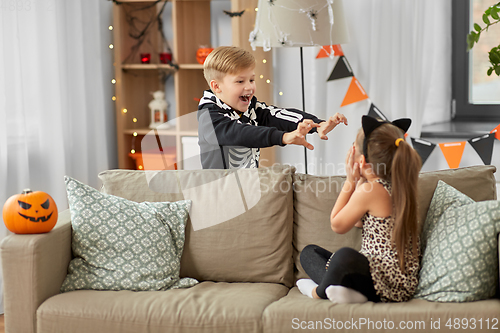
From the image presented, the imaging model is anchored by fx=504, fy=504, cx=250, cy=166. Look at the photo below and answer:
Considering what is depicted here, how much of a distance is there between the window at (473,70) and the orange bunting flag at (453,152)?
0.43 metres

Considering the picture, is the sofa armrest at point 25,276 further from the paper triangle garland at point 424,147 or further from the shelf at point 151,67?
the paper triangle garland at point 424,147

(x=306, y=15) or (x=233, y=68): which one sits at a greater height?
(x=306, y=15)

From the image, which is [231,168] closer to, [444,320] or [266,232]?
[266,232]

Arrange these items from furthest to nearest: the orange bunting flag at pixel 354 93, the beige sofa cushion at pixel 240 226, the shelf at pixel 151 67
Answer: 1. the shelf at pixel 151 67
2. the orange bunting flag at pixel 354 93
3. the beige sofa cushion at pixel 240 226

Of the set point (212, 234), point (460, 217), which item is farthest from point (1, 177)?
point (460, 217)

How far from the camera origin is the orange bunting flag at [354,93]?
293 centimetres

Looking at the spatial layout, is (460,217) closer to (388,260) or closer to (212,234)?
(388,260)

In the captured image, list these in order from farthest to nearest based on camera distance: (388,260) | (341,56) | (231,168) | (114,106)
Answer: (114,106), (341,56), (231,168), (388,260)

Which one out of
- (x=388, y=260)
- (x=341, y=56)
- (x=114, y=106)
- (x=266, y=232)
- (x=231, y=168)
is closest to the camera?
(x=388, y=260)

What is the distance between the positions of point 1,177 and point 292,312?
168 centimetres

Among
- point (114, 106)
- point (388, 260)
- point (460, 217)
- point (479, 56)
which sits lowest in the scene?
point (388, 260)

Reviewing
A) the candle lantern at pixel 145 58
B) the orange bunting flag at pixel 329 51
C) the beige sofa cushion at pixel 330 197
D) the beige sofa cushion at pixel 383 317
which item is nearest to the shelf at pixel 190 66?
the candle lantern at pixel 145 58

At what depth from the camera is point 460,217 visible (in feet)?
5.22

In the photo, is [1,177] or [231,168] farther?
[1,177]
